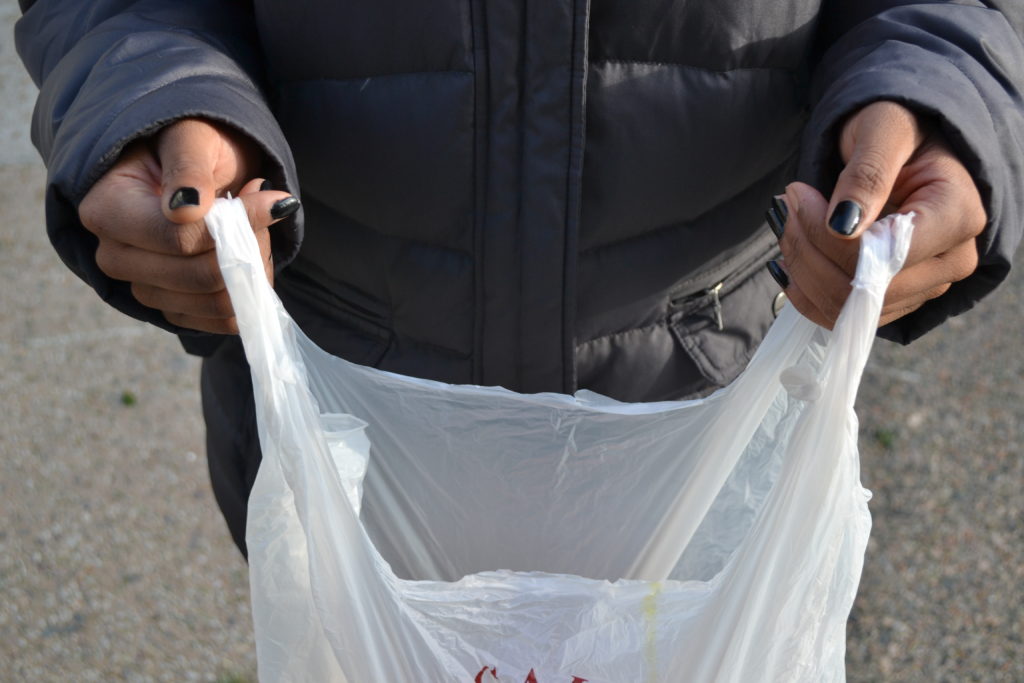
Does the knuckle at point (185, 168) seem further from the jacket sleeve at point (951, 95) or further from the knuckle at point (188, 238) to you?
the jacket sleeve at point (951, 95)

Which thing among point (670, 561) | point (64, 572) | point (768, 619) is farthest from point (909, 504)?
point (64, 572)

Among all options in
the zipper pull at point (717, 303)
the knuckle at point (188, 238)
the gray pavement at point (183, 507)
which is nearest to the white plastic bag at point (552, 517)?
the knuckle at point (188, 238)

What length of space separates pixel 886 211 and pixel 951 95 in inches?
4.0

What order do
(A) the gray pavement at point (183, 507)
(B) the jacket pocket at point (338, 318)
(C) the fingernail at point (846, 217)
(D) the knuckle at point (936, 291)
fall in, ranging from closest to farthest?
(C) the fingernail at point (846, 217) < (D) the knuckle at point (936, 291) < (B) the jacket pocket at point (338, 318) < (A) the gray pavement at point (183, 507)

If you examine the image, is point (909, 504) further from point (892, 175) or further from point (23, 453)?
point (23, 453)

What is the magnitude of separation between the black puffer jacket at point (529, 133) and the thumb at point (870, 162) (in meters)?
0.02

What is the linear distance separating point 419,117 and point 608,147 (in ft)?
0.56

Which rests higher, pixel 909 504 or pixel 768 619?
pixel 768 619

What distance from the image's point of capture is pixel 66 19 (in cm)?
96

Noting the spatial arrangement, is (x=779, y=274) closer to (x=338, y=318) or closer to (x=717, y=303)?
(x=717, y=303)

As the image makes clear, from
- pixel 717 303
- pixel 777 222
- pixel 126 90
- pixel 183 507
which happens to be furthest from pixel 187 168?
pixel 183 507

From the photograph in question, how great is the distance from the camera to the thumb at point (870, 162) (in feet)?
2.34

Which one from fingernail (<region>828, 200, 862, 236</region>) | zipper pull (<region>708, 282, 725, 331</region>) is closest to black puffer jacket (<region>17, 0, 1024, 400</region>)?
zipper pull (<region>708, 282, 725, 331</region>)

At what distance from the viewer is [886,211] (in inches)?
30.7
